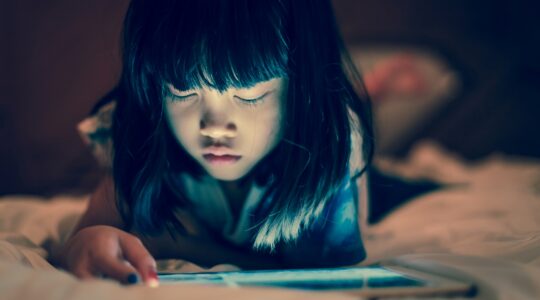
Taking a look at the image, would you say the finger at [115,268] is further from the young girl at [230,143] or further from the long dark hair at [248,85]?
the long dark hair at [248,85]

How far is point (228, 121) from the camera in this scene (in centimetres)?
57

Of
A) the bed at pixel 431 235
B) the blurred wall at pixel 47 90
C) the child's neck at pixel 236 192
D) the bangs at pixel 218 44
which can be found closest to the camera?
the bed at pixel 431 235

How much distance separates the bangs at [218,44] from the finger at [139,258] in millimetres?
167

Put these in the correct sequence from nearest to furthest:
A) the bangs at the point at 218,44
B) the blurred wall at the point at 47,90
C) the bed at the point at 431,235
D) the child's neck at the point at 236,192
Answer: the bed at the point at 431,235, the bangs at the point at 218,44, the child's neck at the point at 236,192, the blurred wall at the point at 47,90

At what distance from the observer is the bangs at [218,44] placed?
530mm

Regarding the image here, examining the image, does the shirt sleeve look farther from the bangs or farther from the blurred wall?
the blurred wall

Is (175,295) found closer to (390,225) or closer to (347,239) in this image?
(347,239)

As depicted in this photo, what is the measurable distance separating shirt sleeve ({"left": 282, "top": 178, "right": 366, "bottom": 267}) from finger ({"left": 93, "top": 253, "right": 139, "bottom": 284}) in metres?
0.20

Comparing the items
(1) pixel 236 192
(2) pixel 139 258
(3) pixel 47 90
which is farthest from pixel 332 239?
(3) pixel 47 90

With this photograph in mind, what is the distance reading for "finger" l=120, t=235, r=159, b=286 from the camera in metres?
0.48

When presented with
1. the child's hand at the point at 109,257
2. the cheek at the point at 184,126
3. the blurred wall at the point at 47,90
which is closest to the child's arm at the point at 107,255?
the child's hand at the point at 109,257

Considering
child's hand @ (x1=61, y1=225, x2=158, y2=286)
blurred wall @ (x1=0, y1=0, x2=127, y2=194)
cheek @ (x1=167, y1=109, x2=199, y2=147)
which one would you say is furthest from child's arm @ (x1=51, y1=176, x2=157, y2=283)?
blurred wall @ (x1=0, y1=0, x2=127, y2=194)

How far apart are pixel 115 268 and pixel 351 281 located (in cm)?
21

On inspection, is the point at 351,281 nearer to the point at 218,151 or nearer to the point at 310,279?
the point at 310,279
